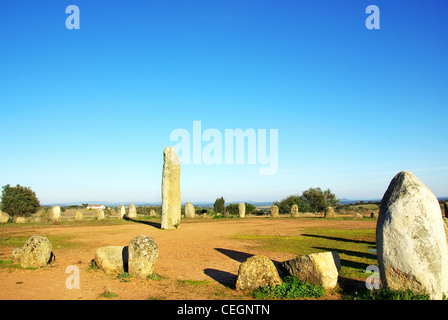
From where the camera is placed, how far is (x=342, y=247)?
14617 mm

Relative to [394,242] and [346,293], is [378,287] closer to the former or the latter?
[346,293]

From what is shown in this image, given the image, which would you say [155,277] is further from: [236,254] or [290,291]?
[236,254]

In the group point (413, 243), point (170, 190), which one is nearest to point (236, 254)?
point (413, 243)

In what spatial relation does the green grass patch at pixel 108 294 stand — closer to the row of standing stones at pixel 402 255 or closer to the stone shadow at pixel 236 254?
the row of standing stones at pixel 402 255

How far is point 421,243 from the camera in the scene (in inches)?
267

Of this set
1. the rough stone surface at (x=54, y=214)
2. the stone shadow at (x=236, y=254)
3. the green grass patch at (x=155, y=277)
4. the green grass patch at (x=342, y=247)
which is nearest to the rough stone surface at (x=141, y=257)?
the green grass patch at (x=155, y=277)

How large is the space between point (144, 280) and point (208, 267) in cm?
262

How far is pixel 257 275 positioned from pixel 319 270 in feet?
5.27

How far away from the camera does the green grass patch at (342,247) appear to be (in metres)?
10.6

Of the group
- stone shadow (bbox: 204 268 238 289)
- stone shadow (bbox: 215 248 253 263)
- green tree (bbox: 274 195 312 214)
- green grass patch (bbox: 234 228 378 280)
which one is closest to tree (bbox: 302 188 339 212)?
green tree (bbox: 274 195 312 214)

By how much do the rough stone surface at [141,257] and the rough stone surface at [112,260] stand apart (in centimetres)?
85

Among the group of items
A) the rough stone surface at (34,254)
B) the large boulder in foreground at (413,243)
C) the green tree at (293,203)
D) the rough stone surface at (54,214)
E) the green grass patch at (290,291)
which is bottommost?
the green tree at (293,203)

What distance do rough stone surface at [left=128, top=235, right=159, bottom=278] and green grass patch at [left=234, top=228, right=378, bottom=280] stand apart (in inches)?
228
